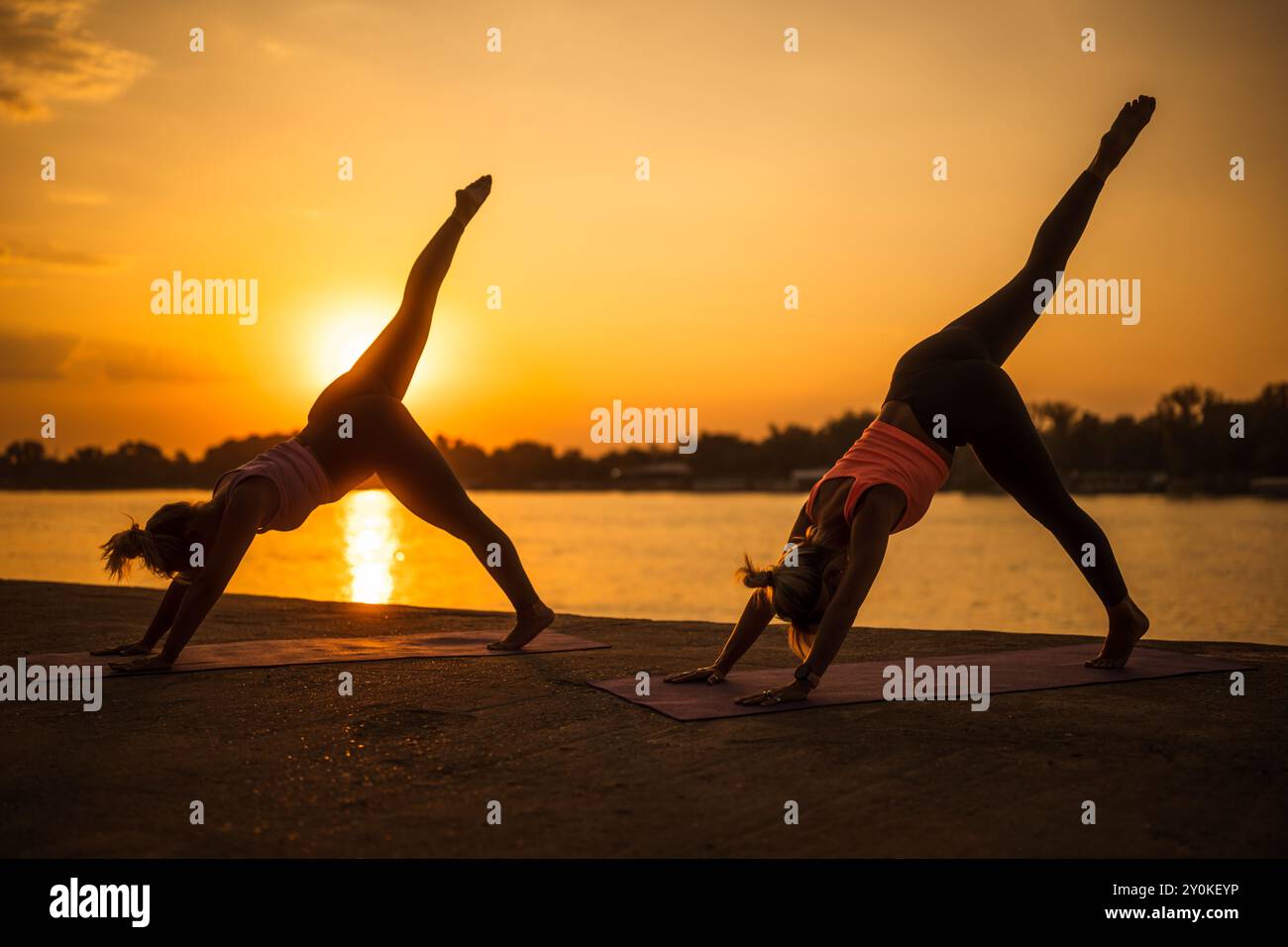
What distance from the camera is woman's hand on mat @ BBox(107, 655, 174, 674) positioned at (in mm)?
4883

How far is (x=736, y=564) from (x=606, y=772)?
35.6 metres

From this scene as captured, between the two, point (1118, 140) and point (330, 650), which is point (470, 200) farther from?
point (1118, 140)

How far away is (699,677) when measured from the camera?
4.65 meters

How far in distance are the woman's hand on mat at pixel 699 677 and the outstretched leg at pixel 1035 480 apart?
1.54 meters

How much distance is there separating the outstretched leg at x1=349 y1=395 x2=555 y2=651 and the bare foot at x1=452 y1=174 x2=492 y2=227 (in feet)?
3.72

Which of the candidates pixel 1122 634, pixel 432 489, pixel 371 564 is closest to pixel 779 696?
pixel 1122 634

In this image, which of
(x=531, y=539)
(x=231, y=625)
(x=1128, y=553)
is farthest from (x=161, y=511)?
(x=531, y=539)

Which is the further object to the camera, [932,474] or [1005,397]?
[1005,397]

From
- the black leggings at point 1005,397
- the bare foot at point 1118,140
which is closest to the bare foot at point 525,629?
the black leggings at point 1005,397

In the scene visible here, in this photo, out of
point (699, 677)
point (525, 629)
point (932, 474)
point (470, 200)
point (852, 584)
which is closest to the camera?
point (852, 584)

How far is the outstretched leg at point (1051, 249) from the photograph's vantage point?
5035 mm

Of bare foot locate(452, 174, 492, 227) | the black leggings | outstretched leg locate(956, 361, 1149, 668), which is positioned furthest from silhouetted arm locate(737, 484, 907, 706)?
bare foot locate(452, 174, 492, 227)

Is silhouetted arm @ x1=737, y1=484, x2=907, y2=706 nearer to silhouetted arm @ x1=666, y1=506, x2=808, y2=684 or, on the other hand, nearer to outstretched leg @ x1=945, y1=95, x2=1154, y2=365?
silhouetted arm @ x1=666, y1=506, x2=808, y2=684

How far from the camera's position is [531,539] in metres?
49.8
